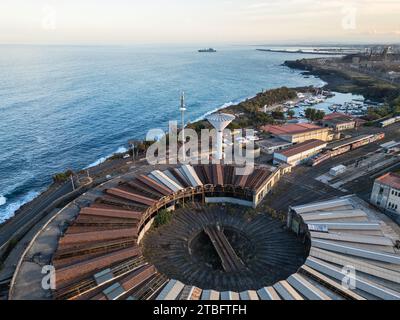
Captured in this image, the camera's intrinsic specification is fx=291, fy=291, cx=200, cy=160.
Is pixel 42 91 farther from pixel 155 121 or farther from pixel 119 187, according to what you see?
pixel 119 187

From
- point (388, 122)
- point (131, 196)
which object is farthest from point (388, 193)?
point (388, 122)

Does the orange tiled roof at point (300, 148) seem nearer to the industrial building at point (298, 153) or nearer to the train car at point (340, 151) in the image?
the industrial building at point (298, 153)

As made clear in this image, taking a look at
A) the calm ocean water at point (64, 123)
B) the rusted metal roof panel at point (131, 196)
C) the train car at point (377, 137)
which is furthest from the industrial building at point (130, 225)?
the train car at point (377, 137)

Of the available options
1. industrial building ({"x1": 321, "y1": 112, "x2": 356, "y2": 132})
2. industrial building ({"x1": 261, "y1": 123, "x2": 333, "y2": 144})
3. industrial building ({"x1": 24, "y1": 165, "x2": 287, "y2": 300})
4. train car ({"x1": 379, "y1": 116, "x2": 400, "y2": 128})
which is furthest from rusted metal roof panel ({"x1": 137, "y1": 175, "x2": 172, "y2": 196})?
train car ({"x1": 379, "y1": 116, "x2": 400, "y2": 128})

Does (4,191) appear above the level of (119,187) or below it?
below

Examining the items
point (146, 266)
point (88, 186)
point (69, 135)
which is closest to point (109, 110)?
point (69, 135)

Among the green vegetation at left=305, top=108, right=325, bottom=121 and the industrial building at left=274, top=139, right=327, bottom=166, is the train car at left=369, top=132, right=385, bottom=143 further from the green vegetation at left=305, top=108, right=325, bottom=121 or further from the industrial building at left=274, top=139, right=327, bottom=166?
the green vegetation at left=305, top=108, right=325, bottom=121

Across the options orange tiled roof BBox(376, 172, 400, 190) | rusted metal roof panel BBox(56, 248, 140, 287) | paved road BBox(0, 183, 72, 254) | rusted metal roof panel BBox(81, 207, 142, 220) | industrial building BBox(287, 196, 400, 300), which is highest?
orange tiled roof BBox(376, 172, 400, 190)
